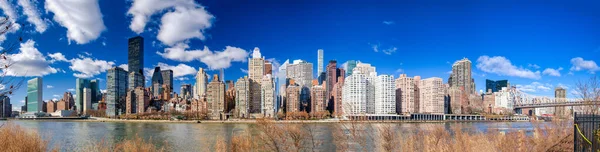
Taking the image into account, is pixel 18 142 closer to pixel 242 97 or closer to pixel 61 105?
pixel 242 97

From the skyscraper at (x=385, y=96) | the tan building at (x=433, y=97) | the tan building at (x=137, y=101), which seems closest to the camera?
the skyscraper at (x=385, y=96)

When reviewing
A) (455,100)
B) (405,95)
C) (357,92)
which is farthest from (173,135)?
(455,100)

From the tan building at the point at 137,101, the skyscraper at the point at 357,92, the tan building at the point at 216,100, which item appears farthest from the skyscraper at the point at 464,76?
the tan building at the point at 137,101

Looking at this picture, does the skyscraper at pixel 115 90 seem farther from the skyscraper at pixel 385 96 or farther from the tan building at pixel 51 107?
the skyscraper at pixel 385 96

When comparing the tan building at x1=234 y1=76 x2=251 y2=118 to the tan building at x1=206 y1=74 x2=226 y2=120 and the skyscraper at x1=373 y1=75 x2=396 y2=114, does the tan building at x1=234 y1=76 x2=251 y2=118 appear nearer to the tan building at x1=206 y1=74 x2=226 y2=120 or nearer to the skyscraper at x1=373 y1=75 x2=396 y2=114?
the tan building at x1=206 y1=74 x2=226 y2=120

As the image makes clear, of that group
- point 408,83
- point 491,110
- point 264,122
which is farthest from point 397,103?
point 264,122

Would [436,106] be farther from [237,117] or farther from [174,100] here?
[174,100]
